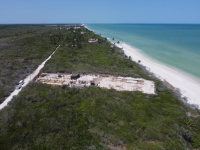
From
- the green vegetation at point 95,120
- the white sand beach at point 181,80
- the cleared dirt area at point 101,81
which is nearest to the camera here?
the green vegetation at point 95,120

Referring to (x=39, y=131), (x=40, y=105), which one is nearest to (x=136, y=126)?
(x=39, y=131)

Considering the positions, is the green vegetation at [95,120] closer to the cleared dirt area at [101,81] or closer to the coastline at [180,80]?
the cleared dirt area at [101,81]

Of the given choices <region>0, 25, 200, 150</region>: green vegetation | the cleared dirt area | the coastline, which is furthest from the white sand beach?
the cleared dirt area

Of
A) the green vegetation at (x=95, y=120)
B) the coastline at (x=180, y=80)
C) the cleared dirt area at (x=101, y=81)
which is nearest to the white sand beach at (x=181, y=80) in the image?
the coastline at (x=180, y=80)

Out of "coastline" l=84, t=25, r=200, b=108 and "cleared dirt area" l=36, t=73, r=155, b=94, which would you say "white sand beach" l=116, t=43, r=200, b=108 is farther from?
"cleared dirt area" l=36, t=73, r=155, b=94

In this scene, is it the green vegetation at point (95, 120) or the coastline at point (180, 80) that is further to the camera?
the coastline at point (180, 80)
